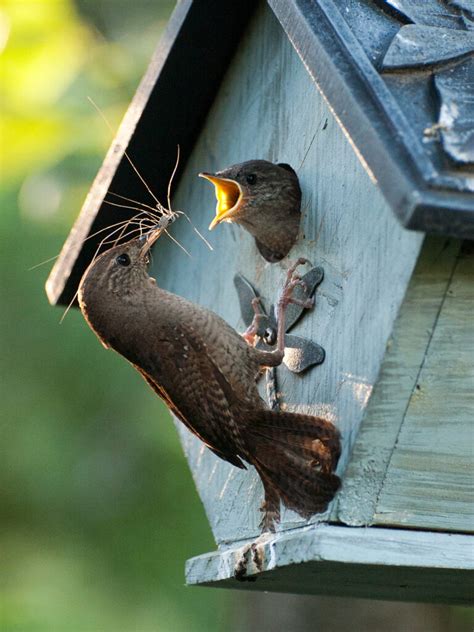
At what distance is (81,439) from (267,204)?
3210 millimetres

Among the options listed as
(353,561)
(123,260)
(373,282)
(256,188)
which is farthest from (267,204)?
(353,561)

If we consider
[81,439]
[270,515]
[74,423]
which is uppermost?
[270,515]

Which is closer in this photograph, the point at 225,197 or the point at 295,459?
the point at 295,459

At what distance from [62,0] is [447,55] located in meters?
4.02

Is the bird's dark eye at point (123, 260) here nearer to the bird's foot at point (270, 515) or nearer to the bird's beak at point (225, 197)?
the bird's beak at point (225, 197)

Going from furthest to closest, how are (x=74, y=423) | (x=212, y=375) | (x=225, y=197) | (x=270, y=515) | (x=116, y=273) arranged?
(x=74, y=423) < (x=225, y=197) < (x=116, y=273) < (x=212, y=375) < (x=270, y=515)

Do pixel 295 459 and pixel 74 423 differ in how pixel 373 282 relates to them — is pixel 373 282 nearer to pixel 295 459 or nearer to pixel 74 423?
pixel 295 459

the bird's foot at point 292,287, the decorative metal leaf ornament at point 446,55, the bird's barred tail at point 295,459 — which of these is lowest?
the bird's barred tail at point 295,459

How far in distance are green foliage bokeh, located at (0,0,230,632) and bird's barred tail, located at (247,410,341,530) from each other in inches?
112

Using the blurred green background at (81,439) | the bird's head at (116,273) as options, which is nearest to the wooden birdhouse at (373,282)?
the bird's head at (116,273)

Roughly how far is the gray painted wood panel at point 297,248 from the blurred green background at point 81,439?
1.54 metres

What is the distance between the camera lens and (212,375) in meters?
3.12

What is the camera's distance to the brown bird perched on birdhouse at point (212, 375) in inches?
109

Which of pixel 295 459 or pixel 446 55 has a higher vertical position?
pixel 446 55
